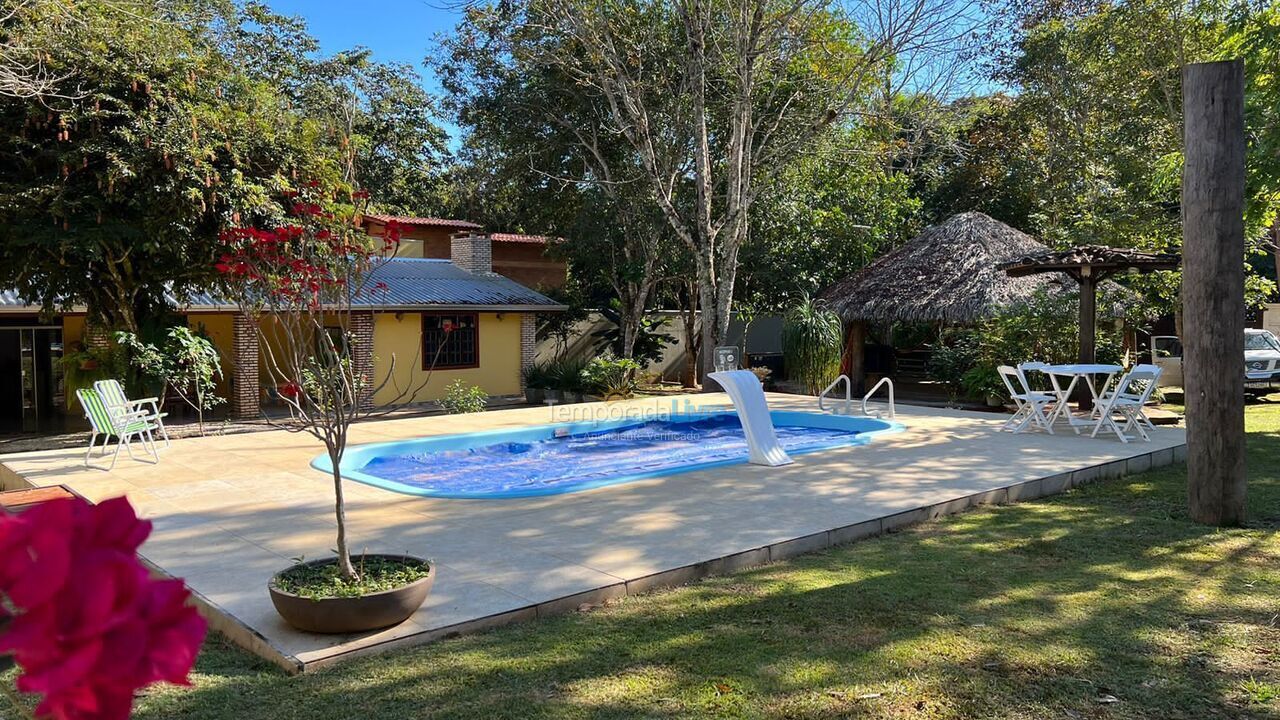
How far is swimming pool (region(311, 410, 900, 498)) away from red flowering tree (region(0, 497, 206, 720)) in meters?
6.87

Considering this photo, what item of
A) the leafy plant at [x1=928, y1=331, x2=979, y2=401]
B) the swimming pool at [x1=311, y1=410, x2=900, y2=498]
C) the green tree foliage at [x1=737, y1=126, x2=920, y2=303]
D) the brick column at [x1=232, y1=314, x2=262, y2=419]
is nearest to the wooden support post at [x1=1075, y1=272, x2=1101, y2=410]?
the swimming pool at [x1=311, y1=410, x2=900, y2=498]

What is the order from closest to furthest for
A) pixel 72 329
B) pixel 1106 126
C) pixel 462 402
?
1. pixel 462 402
2. pixel 72 329
3. pixel 1106 126

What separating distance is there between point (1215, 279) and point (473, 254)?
60.0ft

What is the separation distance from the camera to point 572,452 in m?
12.5

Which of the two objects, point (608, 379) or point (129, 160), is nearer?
point (129, 160)

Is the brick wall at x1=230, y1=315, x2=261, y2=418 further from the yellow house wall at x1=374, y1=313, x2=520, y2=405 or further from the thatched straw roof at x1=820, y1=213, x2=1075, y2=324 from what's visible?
the thatched straw roof at x1=820, y1=213, x2=1075, y2=324

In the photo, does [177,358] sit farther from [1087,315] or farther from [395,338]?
[1087,315]

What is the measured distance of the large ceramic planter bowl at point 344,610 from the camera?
14.2ft

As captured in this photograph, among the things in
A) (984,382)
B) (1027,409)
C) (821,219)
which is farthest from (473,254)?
(1027,409)

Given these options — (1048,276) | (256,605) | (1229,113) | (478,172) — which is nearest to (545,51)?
(478,172)

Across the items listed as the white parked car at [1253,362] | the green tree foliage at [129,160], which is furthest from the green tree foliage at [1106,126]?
the green tree foliage at [129,160]

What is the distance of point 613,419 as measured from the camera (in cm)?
1420

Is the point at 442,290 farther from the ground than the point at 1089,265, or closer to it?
farther from the ground

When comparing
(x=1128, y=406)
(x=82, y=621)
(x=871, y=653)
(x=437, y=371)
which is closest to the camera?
(x=82, y=621)
